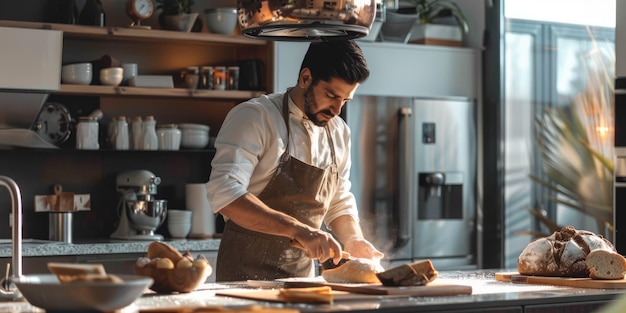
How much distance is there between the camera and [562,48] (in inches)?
237

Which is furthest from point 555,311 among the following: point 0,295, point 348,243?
point 0,295

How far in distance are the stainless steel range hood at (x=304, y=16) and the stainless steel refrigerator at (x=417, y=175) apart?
2824mm

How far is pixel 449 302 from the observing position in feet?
7.89

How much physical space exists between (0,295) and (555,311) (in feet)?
4.55

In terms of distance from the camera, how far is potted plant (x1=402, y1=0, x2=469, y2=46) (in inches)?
234

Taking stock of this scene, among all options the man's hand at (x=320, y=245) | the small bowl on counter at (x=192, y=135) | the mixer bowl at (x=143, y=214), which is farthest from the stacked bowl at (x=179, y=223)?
the man's hand at (x=320, y=245)

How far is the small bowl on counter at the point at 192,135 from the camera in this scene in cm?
543

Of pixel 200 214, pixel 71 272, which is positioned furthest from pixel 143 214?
pixel 71 272

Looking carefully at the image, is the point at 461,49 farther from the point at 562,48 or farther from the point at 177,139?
the point at 177,139

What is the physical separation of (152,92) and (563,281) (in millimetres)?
2829

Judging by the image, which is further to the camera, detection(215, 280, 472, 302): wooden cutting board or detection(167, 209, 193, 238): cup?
detection(167, 209, 193, 238): cup

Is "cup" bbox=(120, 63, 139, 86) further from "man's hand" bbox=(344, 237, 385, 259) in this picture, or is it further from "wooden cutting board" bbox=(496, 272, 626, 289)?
"wooden cutting board" bbox=(496, 272, 626, 289)

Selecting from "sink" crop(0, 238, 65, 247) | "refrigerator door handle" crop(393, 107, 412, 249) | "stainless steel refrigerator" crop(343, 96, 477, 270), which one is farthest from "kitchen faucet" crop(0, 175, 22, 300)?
"refrigerator door handle" crop(393, 107, 412, 249)

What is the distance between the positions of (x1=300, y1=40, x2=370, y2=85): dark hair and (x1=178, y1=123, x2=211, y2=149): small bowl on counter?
2165mm
